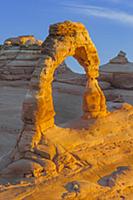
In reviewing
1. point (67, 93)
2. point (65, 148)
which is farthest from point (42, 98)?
point (67, 93)

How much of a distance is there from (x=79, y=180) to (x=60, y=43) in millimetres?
3045

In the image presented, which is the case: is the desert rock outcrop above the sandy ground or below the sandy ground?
above

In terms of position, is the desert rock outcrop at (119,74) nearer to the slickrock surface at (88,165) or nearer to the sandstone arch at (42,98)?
the slickrock surface at (88,165)

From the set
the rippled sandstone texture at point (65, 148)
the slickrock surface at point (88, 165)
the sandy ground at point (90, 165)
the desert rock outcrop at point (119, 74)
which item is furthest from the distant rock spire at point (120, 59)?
the rippled sandstone texture at point (65, 148)

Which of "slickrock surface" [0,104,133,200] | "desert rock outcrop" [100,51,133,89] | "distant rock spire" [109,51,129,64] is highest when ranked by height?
"distant rock spire" [109,51,129,64]

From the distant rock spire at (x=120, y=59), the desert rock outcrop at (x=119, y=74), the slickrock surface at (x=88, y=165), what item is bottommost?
the slickrock surface at (x=88, y=165)

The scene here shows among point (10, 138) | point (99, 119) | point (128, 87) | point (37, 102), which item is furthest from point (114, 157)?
point (128, 87)

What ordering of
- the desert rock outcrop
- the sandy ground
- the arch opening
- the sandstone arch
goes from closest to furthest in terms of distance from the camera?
the sandy ground
the sandstone arch
the arch opening
the desert rock outcrop

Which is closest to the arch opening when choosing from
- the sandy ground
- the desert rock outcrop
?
the desert rock outcrop

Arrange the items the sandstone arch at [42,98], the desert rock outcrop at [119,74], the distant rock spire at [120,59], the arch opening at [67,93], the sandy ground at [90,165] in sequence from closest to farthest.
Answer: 1. the sandy ground at [90,165]
2. the sandstone arch at [42,98]
3. the arch opening at [67,93]
4. the desert rock outcrop at [119,74]
5. the distant rock spire at [120,59]

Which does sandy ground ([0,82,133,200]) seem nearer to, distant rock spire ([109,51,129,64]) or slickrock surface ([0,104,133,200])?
slickrock surface ([0,104,133,200])

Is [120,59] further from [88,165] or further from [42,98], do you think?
[88,165]

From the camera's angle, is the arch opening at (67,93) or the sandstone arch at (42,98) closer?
the sandstone arch at (42,98)

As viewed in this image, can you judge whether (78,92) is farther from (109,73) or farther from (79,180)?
(79,180)
